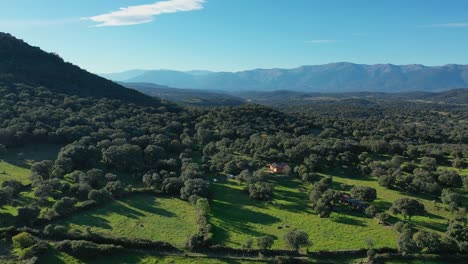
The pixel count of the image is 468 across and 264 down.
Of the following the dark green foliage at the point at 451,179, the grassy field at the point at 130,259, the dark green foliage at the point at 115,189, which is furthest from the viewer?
the dark green foliage at the point at 451,179

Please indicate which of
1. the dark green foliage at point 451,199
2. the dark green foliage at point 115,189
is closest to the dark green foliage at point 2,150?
the dark green foliage at point 115,189

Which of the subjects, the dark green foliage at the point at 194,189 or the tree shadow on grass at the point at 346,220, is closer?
the tree shadow on grass at the point at 346,220

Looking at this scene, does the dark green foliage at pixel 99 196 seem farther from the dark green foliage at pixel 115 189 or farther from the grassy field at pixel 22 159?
the grassy field at pixel 22 159

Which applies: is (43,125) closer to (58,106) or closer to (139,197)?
(58,106)

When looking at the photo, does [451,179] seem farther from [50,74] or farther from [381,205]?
[50,74]

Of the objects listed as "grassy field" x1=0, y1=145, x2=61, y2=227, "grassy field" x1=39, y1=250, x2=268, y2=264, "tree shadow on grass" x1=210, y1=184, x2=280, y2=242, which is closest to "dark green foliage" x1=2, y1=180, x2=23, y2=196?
"grassy field" x1=0, y1=145, x2=61, y2=227

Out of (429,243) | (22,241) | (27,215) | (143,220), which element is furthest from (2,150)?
(429,243)

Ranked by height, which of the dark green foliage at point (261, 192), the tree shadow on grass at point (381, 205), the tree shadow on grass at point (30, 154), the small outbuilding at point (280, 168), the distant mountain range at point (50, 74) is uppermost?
the distant mountain range at point (50, 74)
